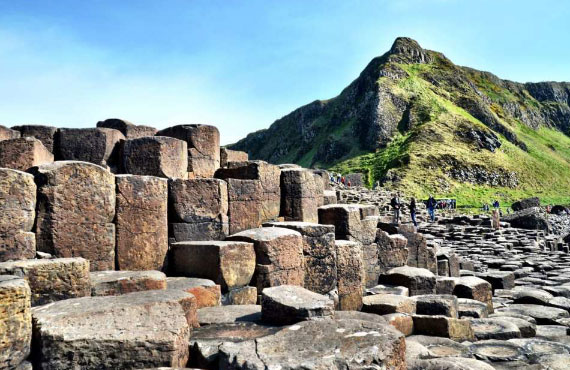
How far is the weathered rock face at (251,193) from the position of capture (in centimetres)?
774

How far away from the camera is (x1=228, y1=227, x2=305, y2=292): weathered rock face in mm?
6488

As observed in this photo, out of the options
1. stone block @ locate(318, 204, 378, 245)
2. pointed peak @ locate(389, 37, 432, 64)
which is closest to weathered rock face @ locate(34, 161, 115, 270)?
stone block @ locate(318, 204, 378, 245)

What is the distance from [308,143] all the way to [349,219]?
82.4 m

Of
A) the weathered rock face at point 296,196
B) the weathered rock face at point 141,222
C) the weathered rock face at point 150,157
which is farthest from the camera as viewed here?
the weathered rock face at point 296,196

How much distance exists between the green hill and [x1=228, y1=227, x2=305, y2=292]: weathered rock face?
42.1 m

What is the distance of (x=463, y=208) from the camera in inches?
1740

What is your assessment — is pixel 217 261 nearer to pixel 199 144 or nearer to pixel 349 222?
pixel 199 144

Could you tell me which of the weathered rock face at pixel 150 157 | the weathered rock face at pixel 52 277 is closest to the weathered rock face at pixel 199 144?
the weathered rock face at pixel 150 157

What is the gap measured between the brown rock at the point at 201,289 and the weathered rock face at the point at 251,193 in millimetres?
1932

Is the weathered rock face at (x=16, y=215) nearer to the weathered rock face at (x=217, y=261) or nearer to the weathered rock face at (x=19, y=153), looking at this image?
the weathered rock face at (x=19, y=153)

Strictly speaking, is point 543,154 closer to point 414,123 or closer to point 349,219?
point 414,123

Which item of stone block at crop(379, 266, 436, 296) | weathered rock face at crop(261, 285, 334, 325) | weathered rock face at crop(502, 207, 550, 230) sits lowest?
weathered rock face at crop(502, 207, 550, 230)

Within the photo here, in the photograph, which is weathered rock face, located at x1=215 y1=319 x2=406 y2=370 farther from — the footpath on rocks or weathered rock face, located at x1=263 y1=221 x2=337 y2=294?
weathered rock face, located at x1=263 y1=221 x2=337 y2=294

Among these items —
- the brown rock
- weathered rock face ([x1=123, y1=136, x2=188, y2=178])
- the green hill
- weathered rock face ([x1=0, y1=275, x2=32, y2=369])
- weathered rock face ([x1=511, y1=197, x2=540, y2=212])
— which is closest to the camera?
weathered rock face ([x1=0, y1=275, x2=32, y2=369])
